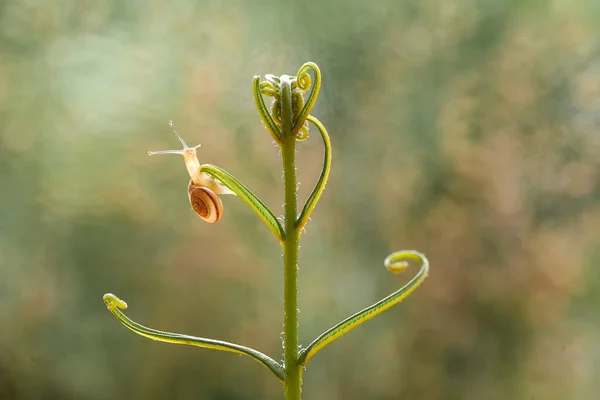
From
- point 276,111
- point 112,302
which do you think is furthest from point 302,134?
point 112,302

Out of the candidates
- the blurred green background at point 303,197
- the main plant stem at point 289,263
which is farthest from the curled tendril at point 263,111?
the blurred green background at point 303,197

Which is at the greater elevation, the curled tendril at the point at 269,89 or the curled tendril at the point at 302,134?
the curled tendril at the point at 269,89

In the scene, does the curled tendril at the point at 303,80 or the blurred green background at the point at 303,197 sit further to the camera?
the blurred green background at the point at 303,197

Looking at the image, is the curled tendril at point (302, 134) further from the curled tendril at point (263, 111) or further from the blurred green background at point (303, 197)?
Answer: the blurred green background at point (303, 197)

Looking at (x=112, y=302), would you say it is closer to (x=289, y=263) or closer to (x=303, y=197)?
Answer: (x=289, y=263)

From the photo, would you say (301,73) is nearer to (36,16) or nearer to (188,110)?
(188,110)

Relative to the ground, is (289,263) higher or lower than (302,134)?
lower

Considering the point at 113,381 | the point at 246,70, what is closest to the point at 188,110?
the point at 246,70
